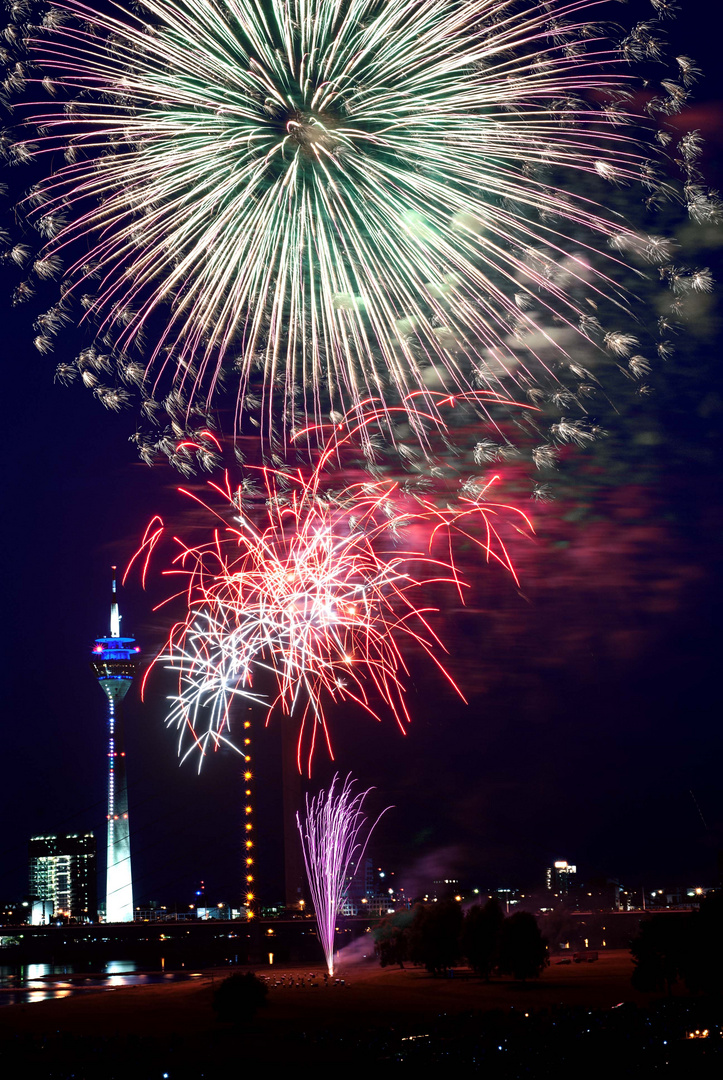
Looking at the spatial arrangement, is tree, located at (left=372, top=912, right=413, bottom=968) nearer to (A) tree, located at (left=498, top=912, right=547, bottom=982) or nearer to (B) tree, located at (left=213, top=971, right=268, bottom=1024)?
(A) tree, located at (left=498, top=912, right=547, bottom=982)

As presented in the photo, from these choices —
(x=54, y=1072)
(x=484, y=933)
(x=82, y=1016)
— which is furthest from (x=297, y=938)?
(x=54, y=1072)

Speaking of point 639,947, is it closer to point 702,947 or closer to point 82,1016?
point 702,947

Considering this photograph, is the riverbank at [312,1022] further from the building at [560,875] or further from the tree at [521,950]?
the building at [560,875]

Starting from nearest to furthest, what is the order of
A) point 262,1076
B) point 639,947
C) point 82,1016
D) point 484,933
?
1. point 262,1076
2. point 639,947
3. point 82,1016
4. point 484,933

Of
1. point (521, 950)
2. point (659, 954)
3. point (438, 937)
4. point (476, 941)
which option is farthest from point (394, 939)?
point (659, 954)

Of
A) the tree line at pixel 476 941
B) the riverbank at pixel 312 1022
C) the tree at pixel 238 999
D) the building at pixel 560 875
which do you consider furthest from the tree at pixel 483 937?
the building at pixel 560 875

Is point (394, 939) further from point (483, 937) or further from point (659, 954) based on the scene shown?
point (659, 954)

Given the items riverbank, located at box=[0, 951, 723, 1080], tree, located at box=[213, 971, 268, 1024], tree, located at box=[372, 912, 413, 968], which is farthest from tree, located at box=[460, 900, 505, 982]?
tree, located at box=[213, 971, 268, 1024]
